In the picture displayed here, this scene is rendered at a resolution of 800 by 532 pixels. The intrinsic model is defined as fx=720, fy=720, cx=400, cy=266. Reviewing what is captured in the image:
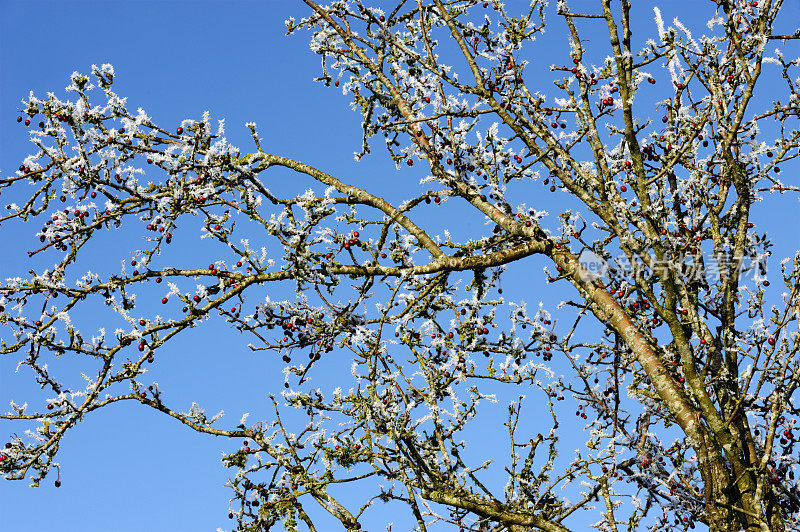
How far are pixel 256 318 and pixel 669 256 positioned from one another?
139 inches

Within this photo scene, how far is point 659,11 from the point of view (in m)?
6.17

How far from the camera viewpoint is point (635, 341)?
6125 mm

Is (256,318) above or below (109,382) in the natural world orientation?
above

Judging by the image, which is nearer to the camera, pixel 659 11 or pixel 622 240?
pixel 622 240

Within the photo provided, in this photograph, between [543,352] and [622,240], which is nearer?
[622,240]

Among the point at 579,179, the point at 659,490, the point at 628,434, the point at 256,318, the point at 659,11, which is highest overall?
the point at 659,11

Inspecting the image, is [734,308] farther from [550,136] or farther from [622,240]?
[550,136]

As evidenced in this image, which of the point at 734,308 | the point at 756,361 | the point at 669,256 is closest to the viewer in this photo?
the point at 756,361

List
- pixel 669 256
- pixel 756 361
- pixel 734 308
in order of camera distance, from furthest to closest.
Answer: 1. pixel 734 308
2. pixel 669 256
3. pixel 756 361

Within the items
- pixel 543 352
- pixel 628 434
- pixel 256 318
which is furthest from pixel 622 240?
pixel 256 318

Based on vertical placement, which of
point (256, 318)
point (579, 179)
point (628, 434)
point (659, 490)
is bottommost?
point (659, 490)

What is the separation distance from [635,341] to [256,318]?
3.25 m

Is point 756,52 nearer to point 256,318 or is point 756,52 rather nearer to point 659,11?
point 659,11

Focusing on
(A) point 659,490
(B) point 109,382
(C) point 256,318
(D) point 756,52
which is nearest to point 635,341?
(A) point 659,490
